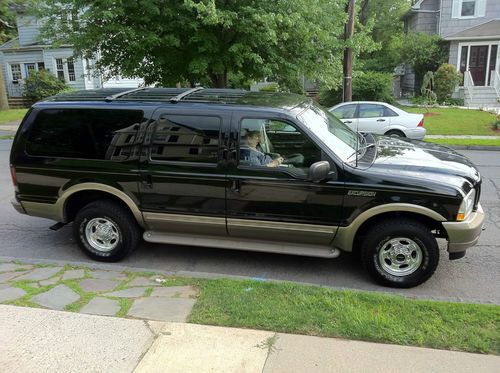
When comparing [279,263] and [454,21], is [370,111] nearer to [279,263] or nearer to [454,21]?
[279,263]

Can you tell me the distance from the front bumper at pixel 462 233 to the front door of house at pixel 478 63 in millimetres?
24382

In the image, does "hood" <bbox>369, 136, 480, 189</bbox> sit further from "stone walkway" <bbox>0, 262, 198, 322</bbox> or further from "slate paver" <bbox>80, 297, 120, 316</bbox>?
"slate paver" <bbox>80, 297, 120, 316</bbox>

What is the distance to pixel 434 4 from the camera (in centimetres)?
2795

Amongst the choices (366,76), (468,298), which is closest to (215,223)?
(468,298)

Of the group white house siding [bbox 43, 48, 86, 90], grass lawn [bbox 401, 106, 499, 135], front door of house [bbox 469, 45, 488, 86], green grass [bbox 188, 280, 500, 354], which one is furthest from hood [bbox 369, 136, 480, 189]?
white house siding [bbox 43, 48, 86, 90]

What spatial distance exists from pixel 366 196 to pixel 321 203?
0.43m

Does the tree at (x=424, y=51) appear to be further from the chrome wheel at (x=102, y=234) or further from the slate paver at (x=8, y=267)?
the slate paver at (x=8, y=267)

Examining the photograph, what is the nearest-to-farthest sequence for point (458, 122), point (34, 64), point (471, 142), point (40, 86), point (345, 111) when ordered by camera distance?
point (345, 111) < point (471, 142) < point (458, 122) < point (40, 86) < point (34, 64)

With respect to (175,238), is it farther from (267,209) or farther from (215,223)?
(267,209)

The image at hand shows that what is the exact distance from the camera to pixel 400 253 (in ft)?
14.5

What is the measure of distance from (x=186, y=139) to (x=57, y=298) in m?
1.93

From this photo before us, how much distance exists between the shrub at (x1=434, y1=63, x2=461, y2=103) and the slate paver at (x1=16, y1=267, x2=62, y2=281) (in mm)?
23065

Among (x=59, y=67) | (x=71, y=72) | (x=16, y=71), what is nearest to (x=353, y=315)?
(x=71, y=72)

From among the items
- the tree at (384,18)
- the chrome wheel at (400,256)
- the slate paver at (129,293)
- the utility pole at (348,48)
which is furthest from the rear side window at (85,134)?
the tree at (384,18)
